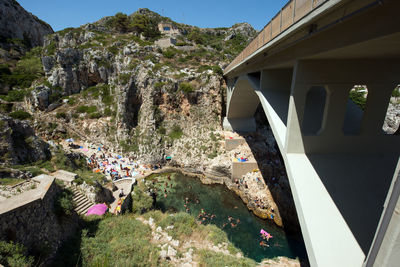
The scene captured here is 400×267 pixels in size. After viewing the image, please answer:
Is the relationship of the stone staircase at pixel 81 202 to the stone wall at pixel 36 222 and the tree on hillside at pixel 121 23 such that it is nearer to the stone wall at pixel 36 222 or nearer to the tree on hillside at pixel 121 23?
the stone wall at pixel 36 222

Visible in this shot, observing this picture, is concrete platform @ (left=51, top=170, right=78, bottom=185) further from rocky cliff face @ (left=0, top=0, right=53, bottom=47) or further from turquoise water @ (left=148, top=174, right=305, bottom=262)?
rocky cliff face @ (left=0, top=0, right=53, bottom=47)

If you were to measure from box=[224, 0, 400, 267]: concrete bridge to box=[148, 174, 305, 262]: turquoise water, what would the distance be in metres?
6.95

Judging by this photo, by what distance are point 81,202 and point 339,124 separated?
38.4 ft

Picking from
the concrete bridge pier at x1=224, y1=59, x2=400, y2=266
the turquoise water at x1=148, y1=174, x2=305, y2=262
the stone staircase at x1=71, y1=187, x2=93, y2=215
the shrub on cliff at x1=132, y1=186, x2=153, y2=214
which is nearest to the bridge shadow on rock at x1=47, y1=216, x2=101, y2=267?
the stone staircase at x1=71, y1=187, x2=93, y2=215

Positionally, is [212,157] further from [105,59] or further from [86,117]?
[105,59]

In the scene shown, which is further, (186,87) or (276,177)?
(186,87)

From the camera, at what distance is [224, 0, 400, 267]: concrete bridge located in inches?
116

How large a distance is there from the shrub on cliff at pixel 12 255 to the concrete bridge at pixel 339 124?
283 inches

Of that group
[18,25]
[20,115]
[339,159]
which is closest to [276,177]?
[339,159]

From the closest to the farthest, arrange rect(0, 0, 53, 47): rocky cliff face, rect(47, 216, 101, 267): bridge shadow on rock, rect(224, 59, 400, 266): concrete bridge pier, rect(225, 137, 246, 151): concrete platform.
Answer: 1. rect(224, 59, 400, 266): concrete bridge pier
2. rect(47, 216, 101, 267): bridge shadow on rock
3. rect(225, 137, 246, 151): concrete platform
4. rect(0, 0, 53, 47): rocky cliff face

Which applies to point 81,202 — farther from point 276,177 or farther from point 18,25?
point 18,25

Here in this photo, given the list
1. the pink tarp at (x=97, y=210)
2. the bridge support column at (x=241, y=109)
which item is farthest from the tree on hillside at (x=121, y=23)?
the pink tarp at (x=97, y=210)

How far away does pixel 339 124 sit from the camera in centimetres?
456

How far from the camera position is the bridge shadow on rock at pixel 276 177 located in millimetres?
9781
